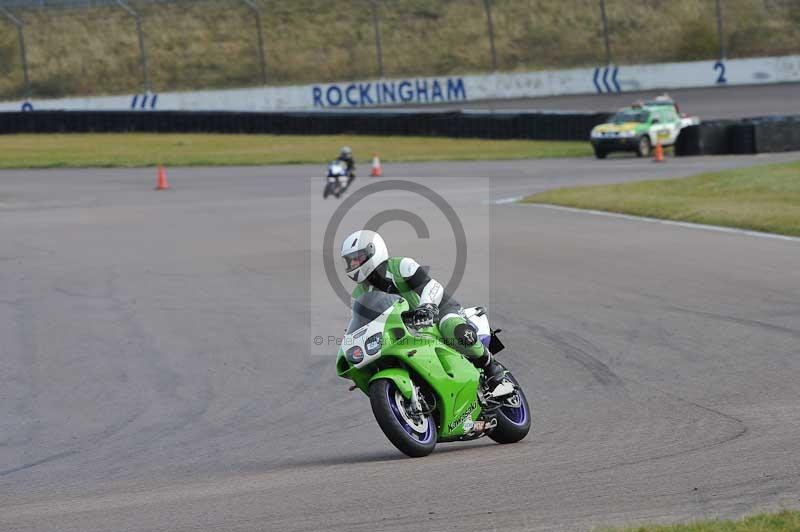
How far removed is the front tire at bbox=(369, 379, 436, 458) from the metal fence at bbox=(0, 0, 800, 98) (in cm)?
5008

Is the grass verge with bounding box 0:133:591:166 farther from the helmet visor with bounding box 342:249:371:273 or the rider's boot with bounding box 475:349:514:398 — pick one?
the helmet visor with bounding box 342:249:371:273

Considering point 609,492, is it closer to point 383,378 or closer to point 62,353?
point 383,378

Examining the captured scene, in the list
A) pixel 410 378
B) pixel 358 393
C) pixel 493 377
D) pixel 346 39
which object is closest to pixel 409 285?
pixel 410 378

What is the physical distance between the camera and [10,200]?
30.9m

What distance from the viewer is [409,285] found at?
24.6ft

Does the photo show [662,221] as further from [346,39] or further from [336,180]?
[346,39]

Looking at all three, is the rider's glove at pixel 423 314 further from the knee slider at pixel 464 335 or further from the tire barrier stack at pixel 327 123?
the tire barrier stack at pixel 327 123

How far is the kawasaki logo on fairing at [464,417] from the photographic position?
7.63m

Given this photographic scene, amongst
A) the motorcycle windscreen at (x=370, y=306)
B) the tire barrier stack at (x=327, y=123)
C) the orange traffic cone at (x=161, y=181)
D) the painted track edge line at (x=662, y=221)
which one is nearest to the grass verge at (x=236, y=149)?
the tire barrier stack at (x=327, y=123)

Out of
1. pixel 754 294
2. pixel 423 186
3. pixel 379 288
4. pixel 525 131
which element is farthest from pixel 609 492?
pixel 525 131

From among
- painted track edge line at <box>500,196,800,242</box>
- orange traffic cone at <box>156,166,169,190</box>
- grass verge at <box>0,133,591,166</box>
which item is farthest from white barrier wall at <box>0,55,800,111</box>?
painted track edge line at <box>500,196,800,242</box>

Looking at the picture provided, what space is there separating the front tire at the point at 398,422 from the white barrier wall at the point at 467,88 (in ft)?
147

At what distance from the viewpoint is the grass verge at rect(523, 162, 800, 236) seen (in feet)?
65.8

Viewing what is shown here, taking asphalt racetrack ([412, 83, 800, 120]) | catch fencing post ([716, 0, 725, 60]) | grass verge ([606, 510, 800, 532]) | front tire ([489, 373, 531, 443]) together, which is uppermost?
catch fencing post ([716, 0, 725, 60])
